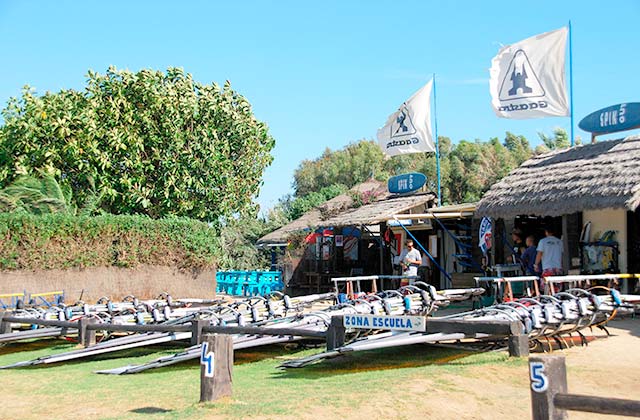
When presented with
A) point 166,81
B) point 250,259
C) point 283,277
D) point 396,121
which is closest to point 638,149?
point 396,121

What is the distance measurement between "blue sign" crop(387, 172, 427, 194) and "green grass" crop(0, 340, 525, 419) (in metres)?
10.8

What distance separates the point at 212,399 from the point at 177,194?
1983 cm

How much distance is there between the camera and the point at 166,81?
1087 inches

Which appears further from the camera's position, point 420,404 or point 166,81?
point 166,81

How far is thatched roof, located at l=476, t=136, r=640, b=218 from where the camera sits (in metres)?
13.8

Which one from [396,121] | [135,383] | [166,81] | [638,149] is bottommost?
[135,383]

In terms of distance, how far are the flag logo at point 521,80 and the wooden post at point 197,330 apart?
10.4 meters

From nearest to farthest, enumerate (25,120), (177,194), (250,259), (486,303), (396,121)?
(486,303), (396,121), (25,120), (177,194), (250,259)

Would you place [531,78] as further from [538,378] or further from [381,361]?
[538,378]

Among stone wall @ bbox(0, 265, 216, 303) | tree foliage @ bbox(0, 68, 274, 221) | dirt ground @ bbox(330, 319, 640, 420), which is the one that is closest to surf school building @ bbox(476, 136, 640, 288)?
dirt ground @ bbox(330, 319, 640, 420)

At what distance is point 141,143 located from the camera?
2603 cm

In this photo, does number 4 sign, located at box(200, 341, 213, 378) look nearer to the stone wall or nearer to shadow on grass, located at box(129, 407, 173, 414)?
shadow on grass, located at box(129, 407, 173, 414)

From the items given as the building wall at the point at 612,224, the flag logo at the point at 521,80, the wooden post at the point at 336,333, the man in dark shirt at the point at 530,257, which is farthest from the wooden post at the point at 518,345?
the flag logo at the point at 521,80

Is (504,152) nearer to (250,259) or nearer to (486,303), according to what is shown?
(250,259)
